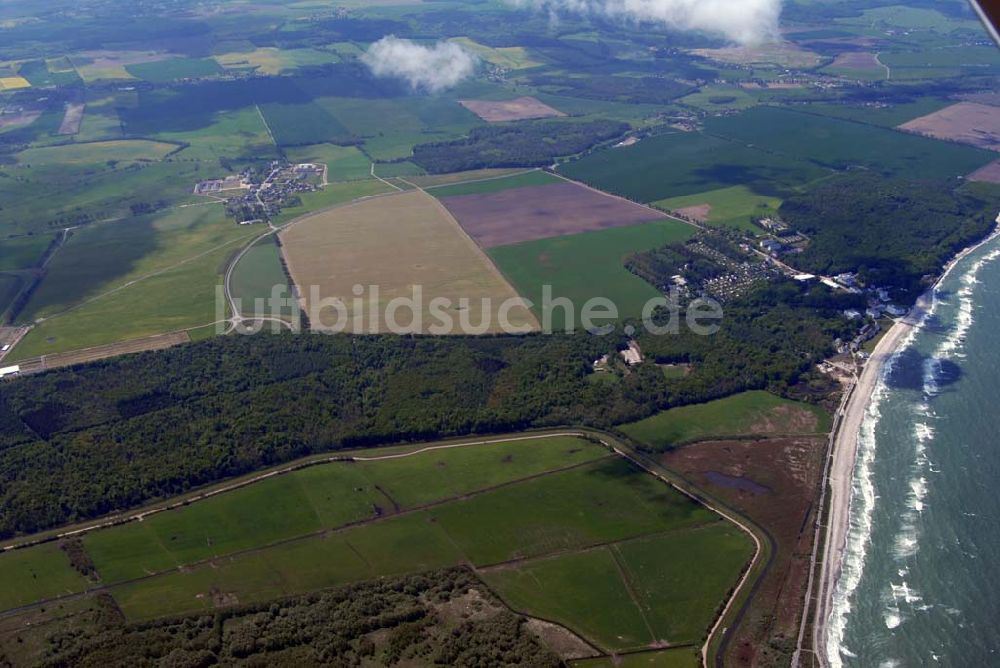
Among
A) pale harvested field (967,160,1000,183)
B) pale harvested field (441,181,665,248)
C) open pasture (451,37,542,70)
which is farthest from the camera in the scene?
open pasture (451,37,542,70)

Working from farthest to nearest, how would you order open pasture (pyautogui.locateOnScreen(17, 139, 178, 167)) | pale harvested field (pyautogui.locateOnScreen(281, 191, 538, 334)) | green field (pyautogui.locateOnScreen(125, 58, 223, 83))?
green field (pyautogui.locateOnScreen(125, 58, 223, 83))
open pasture (pyautogui.locateOnScreen(17, 139, 178, 167))
pale harvested field (pyautogui.locateOnScreen(281, 191, 538, 334))

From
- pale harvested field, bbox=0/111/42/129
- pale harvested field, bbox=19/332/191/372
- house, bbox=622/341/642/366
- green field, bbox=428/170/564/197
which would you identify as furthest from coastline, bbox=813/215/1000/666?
pale harvested field, bbox=0/111/42/129

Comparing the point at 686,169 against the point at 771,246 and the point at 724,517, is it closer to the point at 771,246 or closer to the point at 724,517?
the point at 771,246

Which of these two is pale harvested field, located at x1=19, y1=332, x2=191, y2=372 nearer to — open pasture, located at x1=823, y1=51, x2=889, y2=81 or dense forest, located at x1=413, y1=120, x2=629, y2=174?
dense forest, located at x1=413, y1=120, x2=629, y2=174

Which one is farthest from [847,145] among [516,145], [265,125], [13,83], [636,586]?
[13,83]

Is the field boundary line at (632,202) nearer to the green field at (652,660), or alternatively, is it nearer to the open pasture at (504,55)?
the green field at (652,660)

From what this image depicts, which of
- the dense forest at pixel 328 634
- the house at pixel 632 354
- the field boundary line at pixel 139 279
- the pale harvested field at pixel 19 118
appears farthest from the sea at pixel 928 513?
the pale harvested field at pixel 19 118
